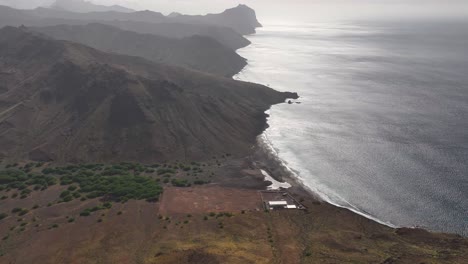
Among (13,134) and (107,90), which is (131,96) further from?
(13,134)

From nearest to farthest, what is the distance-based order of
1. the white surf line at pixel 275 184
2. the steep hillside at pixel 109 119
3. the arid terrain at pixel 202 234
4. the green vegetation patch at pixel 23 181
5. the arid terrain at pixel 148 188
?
1. the arid terrain at pixel 202 234
2. the arid terrain at pixel 148 188
3. the green vegetation patch at pixel 23 181
4. the white surf line at pixel 275 184
5. the steep hillside at pixel 109 119

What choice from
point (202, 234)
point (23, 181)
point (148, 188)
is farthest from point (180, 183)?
point (23, 181)

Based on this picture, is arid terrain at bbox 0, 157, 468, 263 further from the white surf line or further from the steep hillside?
the steep hillside

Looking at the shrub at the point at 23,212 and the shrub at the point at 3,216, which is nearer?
the shrub at the point at 3,216

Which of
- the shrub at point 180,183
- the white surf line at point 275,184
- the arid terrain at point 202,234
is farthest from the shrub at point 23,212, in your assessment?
the white surf line at point 275,184

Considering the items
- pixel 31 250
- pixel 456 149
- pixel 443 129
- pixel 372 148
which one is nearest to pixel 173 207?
pixel 31 250

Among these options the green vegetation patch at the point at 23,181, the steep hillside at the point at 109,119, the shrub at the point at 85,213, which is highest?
the steep hillside at the point at 109,119

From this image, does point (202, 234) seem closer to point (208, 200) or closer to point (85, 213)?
point (208, 200)

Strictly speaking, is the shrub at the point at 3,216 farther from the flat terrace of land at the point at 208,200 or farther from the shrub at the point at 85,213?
the flat terrace of land at the point at 208,200
